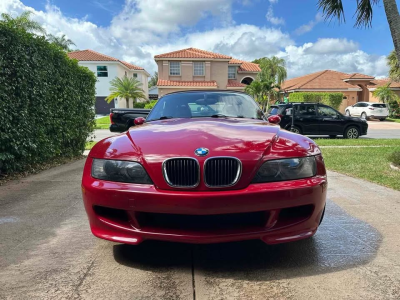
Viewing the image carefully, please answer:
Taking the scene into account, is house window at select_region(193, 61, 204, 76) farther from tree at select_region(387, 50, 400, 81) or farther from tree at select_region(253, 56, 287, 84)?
tree at select_region(387, 50, 400, 81)

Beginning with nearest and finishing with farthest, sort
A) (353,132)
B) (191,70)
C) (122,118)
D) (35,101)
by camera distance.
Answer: (35,101) → (122,118) → (353,132) → (191,70)

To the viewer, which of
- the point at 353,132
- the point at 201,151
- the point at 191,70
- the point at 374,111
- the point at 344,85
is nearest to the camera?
the point at 201,151

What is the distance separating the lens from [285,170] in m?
2.29

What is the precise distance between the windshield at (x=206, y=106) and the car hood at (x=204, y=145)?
893mm

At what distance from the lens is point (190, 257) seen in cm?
258

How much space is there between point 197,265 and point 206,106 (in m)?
2.01

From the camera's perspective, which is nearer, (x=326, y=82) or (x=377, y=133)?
(x=377, y=133)

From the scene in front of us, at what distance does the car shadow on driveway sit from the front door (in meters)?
11.5

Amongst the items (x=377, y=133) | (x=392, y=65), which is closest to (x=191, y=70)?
(x=392, y=65)

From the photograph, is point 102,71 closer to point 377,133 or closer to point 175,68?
point 175,68

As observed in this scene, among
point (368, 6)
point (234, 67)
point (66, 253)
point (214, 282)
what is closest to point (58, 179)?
point (66, 253)

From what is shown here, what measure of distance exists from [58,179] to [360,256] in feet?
16.6

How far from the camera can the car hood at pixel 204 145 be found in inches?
87.1

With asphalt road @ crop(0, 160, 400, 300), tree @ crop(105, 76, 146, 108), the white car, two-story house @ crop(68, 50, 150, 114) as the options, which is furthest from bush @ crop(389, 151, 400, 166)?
two-story house @ crop(68, 50, 150, 114)
